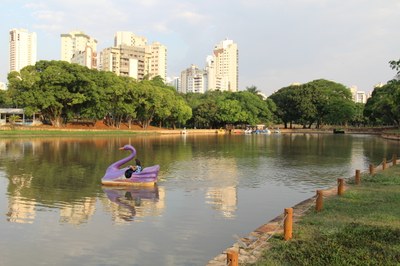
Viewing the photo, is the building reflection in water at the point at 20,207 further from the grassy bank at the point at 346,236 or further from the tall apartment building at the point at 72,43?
the tall apartment building at the point at 72,43

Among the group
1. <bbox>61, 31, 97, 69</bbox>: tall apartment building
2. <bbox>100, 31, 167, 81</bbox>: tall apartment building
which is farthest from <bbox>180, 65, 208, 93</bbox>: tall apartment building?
<bbox>61, 31, 97, 69</bbox>: tall apartment building

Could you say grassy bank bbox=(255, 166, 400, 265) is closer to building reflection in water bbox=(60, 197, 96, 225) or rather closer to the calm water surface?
the calm water surface

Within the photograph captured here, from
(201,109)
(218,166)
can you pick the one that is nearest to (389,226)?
(218,166)

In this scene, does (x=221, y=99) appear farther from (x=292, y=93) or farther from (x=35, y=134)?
(x=35, y=134)

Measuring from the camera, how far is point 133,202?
14.0 meters

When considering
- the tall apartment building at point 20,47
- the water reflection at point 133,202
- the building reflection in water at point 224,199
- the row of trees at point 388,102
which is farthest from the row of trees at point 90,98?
the tall apartment building at point 20,47

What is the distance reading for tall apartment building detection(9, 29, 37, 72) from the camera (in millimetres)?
179000

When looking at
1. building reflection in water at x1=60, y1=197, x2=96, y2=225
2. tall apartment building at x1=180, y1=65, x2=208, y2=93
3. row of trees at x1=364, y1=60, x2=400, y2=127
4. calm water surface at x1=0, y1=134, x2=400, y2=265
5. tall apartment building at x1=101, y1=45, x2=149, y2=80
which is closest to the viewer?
calm water surface at x1=0, y1=134, x2=400, y2=265

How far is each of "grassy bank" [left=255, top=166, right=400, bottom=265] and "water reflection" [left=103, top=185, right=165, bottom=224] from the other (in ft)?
15.7

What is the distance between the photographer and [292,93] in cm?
10319

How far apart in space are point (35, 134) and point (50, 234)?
49.2m

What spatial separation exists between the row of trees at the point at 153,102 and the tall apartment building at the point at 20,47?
107m

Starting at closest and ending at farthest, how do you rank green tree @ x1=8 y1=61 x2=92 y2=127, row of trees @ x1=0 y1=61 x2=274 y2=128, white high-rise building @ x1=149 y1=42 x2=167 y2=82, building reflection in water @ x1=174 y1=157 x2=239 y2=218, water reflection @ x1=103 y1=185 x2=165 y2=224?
water reflection @ x1=103 y1=185 x2=165 y2=224 → building reflection in water @ x1=174 y1=157 x2=239 y2=218 → green tree @ x1=8 y1=61 x2=92 y2=127 → row of trees @ x1=0 y1=61 x2=274 y2=128 → white high-rise building @ x1=149 y1=42 x2=167 y2=82

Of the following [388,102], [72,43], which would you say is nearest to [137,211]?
[388,102]
